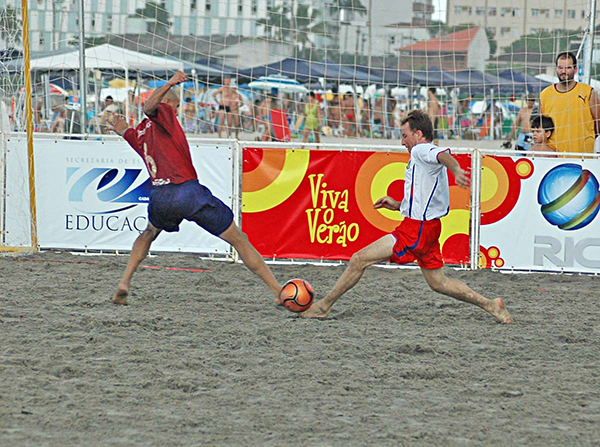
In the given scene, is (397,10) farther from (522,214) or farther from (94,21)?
(522,214)

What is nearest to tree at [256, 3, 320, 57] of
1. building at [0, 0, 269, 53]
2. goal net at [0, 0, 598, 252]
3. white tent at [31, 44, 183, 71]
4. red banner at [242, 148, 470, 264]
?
goal net at [0, 0, 598, 252]

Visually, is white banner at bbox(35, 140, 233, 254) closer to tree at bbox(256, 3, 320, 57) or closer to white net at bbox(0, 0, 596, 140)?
white net at bbox(0, 0, 596, 140)

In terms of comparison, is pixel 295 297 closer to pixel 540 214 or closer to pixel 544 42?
pixel 540 214

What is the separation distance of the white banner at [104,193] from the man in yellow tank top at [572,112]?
3.63m

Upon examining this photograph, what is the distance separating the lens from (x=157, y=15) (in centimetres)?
1354

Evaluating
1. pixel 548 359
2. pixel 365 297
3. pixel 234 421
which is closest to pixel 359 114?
pixel 365 297

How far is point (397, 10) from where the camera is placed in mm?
14578

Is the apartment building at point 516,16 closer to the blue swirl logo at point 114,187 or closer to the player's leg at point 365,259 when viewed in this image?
the blue swirl logo at point 114,187

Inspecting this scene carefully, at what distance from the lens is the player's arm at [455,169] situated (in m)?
5.86

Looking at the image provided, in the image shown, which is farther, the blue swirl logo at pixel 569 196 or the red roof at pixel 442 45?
the red roof at pixel 442 45

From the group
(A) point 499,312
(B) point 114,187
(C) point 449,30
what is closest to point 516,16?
(C) point 449,30

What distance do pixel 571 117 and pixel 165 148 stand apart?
523 cm

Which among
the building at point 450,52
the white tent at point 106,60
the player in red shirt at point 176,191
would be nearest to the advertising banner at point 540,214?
the player in red shirt at point 176,191

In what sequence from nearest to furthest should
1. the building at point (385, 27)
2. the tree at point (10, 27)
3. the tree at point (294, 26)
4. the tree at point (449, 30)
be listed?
the tree at point (10, 27), the building at point (385, 27), the tree at point (294, 26), the tree at point (449, 30)
